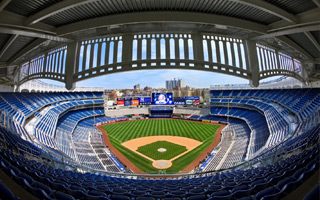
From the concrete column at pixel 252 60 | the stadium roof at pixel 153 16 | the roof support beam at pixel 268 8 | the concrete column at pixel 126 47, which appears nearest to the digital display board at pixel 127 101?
the concrete column at pixel 126 47

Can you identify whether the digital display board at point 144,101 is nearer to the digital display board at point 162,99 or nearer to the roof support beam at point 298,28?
the digital display board at point 162,99

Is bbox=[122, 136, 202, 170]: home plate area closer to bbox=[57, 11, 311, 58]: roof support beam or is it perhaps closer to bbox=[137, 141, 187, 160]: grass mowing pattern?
bbox=[137, 141, 187, 160]: grass mowing pattern

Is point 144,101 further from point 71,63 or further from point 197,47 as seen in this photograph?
point 197,47

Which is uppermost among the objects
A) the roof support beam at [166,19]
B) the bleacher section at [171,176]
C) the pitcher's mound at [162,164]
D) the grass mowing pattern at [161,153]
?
the roof support beam at [166,19]

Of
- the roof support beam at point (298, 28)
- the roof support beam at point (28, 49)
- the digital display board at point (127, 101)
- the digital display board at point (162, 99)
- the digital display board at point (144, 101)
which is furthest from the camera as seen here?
the digital display board at point (127, 101)

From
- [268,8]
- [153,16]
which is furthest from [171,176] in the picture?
[268,8]

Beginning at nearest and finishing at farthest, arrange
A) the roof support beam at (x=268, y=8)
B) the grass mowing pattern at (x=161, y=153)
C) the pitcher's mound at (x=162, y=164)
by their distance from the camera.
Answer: the roof support beam at (x=268, y=8) → the pitcher's mound at (x=162, y=164) → the grass mowing pattern at (x=161, y=153)

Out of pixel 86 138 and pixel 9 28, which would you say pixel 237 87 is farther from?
pixel 9 28
